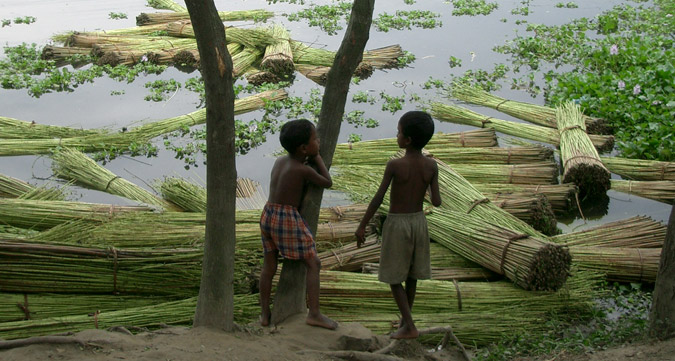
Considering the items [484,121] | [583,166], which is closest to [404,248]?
[583,166]

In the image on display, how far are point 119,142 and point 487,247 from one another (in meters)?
4.11

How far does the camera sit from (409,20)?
1148cm

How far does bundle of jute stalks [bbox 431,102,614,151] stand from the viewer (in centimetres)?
683

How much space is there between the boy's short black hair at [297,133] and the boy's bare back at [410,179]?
1.46 feet

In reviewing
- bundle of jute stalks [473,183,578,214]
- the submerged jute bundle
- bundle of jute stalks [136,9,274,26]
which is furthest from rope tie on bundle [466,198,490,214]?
bundle of jute stalks [136,9,274,26]

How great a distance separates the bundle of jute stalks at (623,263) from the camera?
4879mm

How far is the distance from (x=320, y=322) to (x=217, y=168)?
0.92 m

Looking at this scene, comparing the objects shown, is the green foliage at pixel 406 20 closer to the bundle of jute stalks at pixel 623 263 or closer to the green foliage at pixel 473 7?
the green foliage at pixel 473 7

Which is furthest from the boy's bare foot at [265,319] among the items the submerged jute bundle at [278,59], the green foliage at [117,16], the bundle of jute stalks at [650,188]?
the green foliage at [117,16]

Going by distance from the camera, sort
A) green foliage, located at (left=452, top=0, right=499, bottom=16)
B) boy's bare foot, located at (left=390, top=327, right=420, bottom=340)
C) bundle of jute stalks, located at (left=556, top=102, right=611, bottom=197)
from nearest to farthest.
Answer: boy's bare foot, located at (left=390, top=327, right=420, bottom=340) < bundle of jute stalks, located at (left=556, top=102, right=611, bottom=197) < green foliage, located at (left=452, top=0, right=499, bottom=16)

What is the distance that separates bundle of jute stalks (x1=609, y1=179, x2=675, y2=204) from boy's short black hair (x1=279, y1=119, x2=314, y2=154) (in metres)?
3.58

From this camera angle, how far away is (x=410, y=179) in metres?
3.64

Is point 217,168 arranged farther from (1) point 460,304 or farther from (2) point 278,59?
(2) point 278,59

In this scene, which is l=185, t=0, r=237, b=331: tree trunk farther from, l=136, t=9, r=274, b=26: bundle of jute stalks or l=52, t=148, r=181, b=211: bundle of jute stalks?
l=136, t=9, r=274, b=26: bundle of jute stalks
